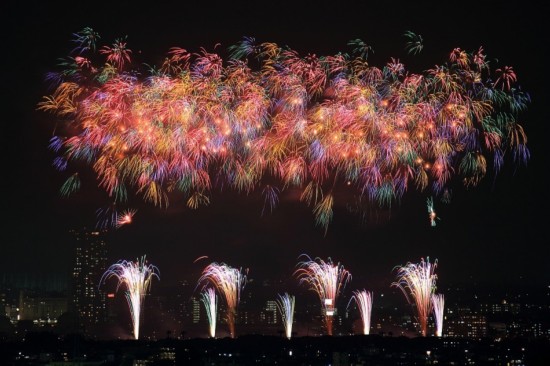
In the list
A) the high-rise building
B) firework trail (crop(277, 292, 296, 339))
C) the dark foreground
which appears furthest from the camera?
the high-rise building

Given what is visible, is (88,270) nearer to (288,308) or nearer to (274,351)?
(274,351)

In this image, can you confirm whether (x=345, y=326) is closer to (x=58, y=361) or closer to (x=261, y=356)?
(x=261, y=356)

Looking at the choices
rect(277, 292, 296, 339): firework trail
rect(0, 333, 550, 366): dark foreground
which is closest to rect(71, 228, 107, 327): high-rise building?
rect(0, 333, 550, 366): dark foreground

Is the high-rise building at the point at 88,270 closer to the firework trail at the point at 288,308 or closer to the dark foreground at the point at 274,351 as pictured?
the dark foreground at the point at 274,351

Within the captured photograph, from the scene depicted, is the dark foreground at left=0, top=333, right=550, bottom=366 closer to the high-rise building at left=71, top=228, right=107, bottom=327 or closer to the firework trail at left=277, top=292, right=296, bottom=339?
the firework trail at left=277, top=292, right=296, bottom=339

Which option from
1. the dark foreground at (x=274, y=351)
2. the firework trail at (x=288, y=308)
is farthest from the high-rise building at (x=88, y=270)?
the firework trail at (x=288, y=308)
